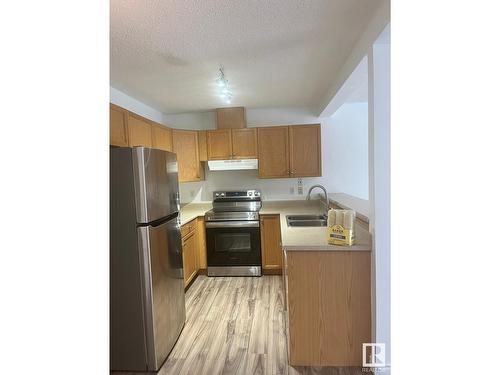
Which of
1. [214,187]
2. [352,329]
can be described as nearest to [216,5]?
[352,329]

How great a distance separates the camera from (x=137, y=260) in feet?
5.72

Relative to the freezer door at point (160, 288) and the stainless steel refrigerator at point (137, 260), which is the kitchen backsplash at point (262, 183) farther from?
the stainless steel refrigerator at point (137, 260)

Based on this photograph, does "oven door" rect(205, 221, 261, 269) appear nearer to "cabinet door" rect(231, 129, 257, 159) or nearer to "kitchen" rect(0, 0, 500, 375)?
"kitchen" rect(0, 0, 500, 375)

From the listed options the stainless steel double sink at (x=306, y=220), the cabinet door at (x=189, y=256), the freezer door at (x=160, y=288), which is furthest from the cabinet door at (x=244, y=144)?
the freezer door at (x=160, y=288)

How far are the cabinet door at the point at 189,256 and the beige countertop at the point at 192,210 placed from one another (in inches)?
8.3

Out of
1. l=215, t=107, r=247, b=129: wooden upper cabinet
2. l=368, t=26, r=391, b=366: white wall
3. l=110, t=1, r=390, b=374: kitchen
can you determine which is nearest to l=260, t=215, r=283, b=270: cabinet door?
l=110, t=1, r=390, b=374: kitchen

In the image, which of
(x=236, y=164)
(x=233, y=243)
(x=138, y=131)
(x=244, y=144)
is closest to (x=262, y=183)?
(x=236, y=164)

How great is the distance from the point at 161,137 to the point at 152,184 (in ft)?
4.70

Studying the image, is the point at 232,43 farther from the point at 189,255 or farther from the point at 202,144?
the point at 189,255

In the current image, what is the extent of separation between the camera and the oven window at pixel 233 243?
10.9 ft

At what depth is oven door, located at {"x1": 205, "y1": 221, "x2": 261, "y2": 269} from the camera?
3291mm
